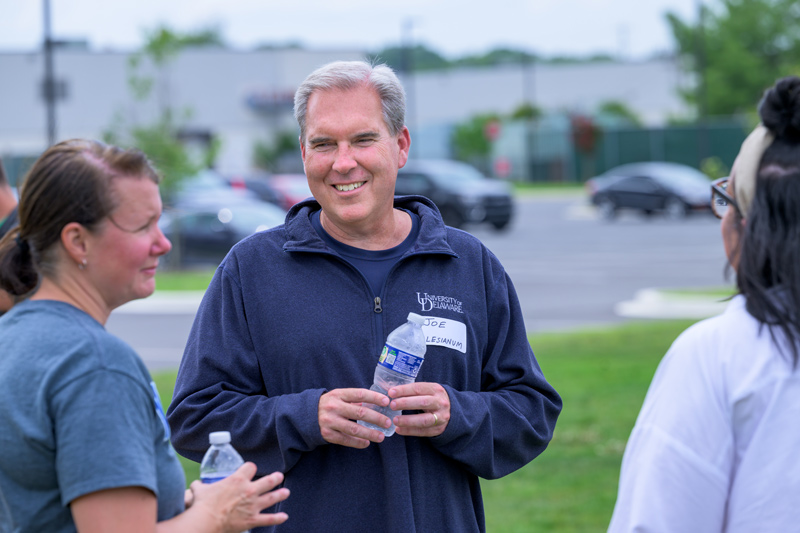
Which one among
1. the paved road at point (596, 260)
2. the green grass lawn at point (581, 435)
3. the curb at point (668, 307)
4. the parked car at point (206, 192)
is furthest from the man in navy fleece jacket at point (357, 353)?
the parked car at point (206, 192)

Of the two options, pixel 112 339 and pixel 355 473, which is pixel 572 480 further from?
pixel 112 339

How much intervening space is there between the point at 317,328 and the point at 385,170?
590mm

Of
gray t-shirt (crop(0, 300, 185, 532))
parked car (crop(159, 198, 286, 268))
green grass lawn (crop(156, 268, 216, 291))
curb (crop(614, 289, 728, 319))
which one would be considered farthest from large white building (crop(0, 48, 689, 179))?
gray t-shirt (crop(0, 300, 185, 532))

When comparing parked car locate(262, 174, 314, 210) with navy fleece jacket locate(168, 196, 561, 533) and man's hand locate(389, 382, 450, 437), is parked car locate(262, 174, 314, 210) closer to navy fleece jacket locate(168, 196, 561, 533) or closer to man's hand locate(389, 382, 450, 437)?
navy fleece jacket locate(168, 196, 561, 533)

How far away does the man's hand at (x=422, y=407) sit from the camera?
8.79ft

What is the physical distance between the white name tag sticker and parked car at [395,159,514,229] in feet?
83.6

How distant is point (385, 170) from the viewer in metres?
3.09

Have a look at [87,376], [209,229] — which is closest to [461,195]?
[209,229]

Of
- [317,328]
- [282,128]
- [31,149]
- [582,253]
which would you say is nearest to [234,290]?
[317,328]

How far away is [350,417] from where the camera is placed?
2670 millimetres

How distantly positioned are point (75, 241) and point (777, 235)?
152 centimetres

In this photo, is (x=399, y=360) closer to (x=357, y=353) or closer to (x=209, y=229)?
(x=357, y=353)

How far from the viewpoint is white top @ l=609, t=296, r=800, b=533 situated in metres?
1.90

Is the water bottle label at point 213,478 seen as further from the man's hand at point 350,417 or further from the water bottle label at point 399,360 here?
the water bottle label at point 399,360
